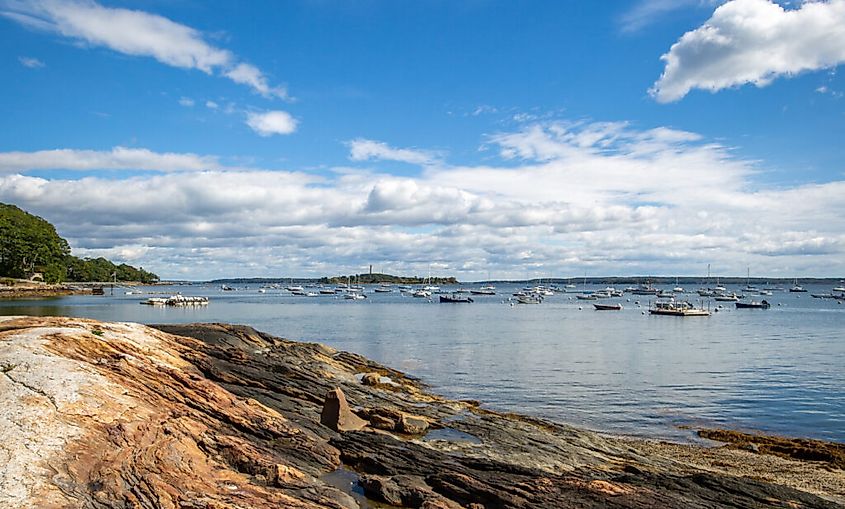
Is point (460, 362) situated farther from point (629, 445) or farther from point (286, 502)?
point (286, 502)

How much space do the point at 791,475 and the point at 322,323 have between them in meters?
78.1

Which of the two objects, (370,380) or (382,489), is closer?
(382,489)

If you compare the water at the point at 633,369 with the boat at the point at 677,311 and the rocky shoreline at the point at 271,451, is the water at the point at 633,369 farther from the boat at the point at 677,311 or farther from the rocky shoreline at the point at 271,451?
the boat at the point at 677,311

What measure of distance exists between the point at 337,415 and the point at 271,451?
426 cm

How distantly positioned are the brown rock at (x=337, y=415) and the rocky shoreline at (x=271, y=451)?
0.16 ft

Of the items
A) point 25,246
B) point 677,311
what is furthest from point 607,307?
point 25,246

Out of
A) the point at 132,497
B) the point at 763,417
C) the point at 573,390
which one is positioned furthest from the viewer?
the point at 573,390

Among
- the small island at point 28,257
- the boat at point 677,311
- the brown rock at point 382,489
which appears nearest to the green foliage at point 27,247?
the small island at point 28,257

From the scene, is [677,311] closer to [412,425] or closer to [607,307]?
[607,307]

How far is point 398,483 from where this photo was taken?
1490 cm

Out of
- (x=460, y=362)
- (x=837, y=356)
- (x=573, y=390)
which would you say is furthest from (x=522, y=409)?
(x=837, y=356)

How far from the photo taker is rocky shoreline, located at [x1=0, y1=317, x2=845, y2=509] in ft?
41.4

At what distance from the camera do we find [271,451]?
630 inches

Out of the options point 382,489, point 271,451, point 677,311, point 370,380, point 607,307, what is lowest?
point 607,307
